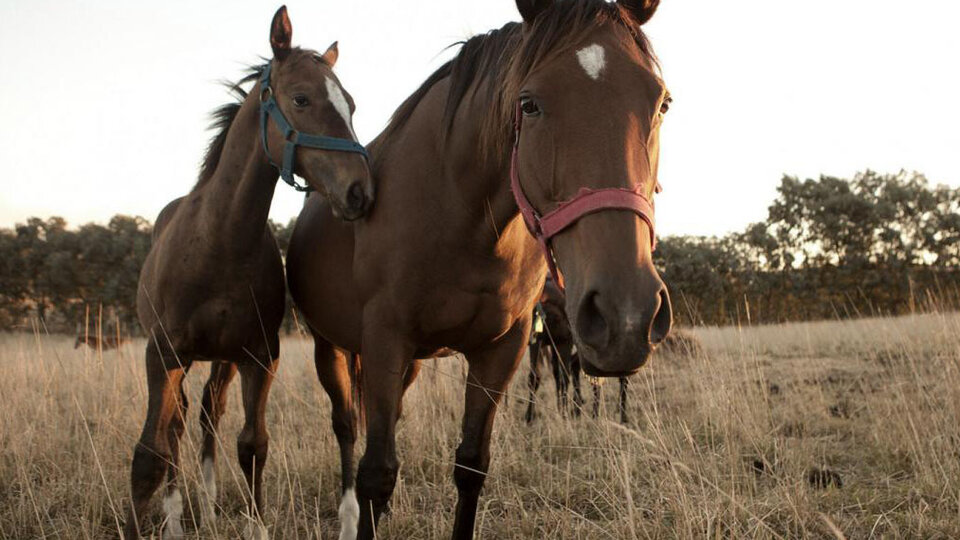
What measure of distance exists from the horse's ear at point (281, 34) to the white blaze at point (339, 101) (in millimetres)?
336

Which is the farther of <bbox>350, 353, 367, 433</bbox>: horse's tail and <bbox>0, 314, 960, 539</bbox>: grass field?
<bbox>350, 353, 367, 433</bbox>: horse's tail

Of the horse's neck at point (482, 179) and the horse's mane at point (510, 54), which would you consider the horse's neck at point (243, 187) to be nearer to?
the horse's mane at point (510, 54)

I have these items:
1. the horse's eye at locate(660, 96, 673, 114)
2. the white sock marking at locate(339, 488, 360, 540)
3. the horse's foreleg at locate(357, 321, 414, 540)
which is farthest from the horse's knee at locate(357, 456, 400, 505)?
the horse's eye at locate(660, 96, 673, 114)

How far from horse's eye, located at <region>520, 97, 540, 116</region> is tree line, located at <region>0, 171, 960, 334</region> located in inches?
958

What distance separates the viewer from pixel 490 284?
2334 millimetres

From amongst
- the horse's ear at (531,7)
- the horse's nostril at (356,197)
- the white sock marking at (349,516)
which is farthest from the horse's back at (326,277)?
the horse's ear at (531,7)

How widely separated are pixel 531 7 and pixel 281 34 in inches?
69.6

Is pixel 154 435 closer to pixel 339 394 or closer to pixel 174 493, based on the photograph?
pixel 174 493

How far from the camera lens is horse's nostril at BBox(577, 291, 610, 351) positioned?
4.26 feet

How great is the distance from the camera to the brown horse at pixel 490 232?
1.37m

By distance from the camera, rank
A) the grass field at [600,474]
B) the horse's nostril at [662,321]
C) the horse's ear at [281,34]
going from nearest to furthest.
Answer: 1. the horse's nostril at [662,321]
2. the grass field at [600,474]
3. the horse's ear at [281,34]

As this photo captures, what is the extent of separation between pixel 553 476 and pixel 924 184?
43721 millimetres

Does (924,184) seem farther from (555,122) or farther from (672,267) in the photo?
(555,122)

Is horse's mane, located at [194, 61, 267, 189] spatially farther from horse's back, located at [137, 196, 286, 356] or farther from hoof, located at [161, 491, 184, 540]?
hoof, located at [161, 491, 184, 540]
